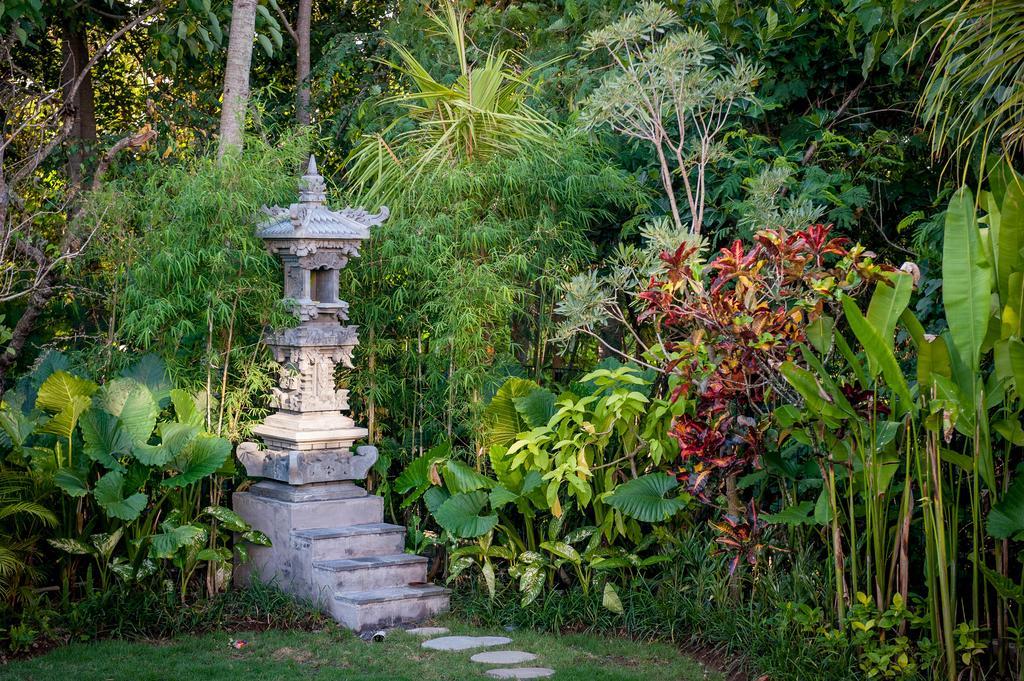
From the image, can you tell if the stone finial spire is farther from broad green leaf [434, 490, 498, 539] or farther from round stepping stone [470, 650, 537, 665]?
round stepping stone [470, 650, 537, 665]

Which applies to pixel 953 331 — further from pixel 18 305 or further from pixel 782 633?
pixel 18 305

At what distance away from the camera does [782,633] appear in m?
4.66

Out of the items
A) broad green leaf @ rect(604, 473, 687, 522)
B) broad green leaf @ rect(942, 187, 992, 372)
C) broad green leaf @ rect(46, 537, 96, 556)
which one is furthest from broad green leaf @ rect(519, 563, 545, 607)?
broad green leaf @ rect(942, 187, 992, 372)

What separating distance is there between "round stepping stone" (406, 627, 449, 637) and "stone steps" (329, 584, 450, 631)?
132 mm

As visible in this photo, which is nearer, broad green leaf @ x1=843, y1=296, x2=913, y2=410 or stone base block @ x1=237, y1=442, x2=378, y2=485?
broad green leaf @ x1=843, y1=296, x2=913, y2=410

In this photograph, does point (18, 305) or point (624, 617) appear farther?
point (18, 305)

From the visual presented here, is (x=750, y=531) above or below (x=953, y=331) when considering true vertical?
below

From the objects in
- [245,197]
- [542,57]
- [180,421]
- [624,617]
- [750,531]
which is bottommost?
[624,617]

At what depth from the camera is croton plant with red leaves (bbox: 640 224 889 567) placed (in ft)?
15.7

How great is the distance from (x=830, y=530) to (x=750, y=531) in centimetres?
37

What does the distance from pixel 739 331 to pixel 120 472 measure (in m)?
3.17

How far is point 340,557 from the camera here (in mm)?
6148

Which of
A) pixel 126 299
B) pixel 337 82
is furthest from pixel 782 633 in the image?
pixel 337 82

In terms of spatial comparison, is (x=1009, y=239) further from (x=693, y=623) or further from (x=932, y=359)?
(x=693, y=623)
